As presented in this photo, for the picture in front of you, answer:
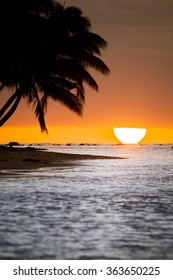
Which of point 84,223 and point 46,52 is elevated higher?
point 46,52

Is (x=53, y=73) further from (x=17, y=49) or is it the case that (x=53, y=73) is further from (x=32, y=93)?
(x=17, y=49)

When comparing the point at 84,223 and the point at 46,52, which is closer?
the point at 84,223

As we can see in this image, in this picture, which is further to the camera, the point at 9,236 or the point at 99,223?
the point at 99,223

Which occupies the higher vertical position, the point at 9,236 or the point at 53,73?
the point at 53,73

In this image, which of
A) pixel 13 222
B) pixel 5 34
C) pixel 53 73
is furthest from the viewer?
pixel 53 73

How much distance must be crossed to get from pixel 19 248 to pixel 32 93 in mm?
26952

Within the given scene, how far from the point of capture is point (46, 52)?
31859mm

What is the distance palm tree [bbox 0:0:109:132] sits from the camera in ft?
96.8

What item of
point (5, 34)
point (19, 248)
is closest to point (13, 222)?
point (19, 248)

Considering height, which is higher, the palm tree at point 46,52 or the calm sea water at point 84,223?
the palm tree at point 46,52

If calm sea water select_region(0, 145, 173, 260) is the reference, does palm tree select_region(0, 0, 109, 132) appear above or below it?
above

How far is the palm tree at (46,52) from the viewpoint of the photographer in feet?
96.8
